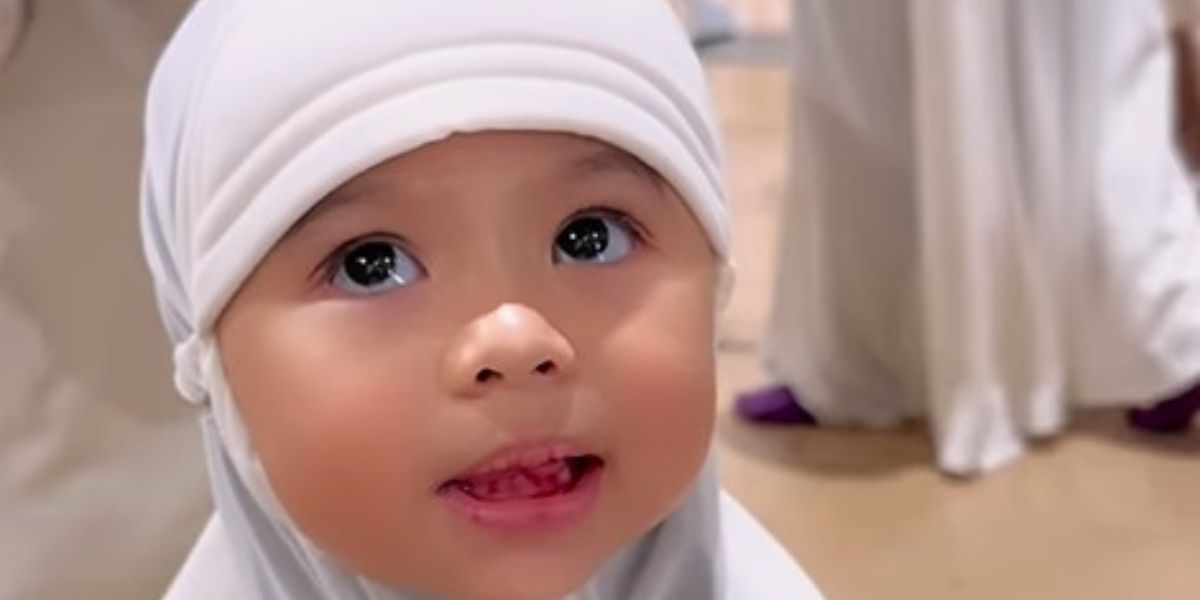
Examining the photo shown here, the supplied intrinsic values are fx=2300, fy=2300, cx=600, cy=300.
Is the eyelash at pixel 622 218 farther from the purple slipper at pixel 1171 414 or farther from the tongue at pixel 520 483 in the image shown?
the purple slipper at pixel 1171 414

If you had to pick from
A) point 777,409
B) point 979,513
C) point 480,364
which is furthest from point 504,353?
point 777,409

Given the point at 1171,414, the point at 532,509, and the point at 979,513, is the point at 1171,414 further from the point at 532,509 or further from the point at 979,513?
the point at 532,509

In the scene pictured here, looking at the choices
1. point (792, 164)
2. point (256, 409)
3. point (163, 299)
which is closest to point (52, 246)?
point (163, 299)

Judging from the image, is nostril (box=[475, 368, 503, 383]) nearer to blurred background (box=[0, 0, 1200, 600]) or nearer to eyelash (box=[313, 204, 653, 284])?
eyelash (box=[313, 204, 653, 284])

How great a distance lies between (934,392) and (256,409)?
1.05 metres

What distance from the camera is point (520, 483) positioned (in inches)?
30.6

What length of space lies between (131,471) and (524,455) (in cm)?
62

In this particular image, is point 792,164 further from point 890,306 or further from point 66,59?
point 66,59

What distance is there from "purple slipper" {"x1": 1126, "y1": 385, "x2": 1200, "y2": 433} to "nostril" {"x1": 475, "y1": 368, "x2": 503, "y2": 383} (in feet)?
3.80

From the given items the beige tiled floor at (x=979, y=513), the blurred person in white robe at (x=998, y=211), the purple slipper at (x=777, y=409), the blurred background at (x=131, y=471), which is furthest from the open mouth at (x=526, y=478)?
the purple slipper at (x=777, y=409)

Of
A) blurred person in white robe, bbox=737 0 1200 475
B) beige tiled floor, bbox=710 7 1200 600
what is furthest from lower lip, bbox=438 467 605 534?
blurred person in white robe, bbox=737 0 1200 475

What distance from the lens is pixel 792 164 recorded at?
1.83m

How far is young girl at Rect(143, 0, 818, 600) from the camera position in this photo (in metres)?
0.76

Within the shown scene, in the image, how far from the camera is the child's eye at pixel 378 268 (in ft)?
2.53
